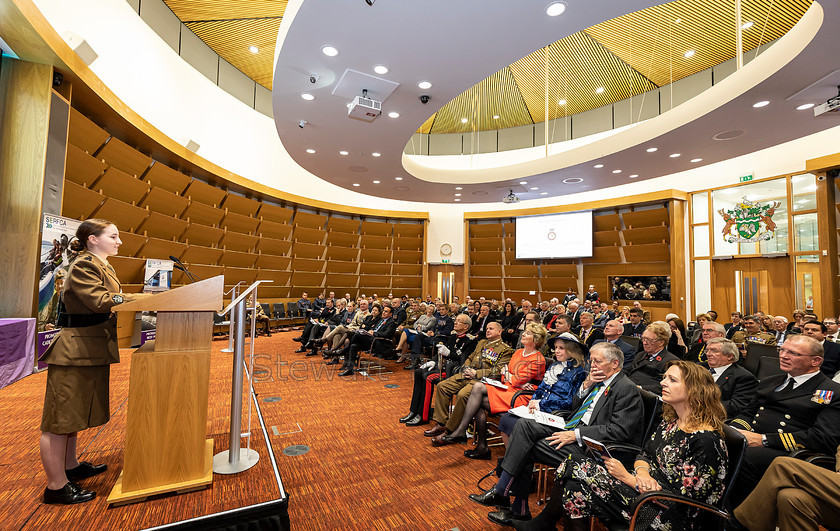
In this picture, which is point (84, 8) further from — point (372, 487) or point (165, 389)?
point (372, 487)

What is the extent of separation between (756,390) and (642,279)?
924 cm

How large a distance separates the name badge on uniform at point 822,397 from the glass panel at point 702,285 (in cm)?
892

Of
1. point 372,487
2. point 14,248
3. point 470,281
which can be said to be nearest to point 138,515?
point 372,487

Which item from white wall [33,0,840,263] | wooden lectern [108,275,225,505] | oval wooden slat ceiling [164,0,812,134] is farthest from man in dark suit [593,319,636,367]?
white wall [33,0,840,263]

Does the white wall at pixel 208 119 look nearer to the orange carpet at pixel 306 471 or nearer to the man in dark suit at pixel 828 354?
the orange carpet at pixel 306 471

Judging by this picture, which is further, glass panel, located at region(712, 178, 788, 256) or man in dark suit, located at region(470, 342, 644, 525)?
glass panel, located at region(712, 178, 788, 256)

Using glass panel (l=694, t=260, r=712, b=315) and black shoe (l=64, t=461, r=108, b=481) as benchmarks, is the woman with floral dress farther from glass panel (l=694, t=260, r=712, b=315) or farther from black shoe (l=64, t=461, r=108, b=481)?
glass panel (l=694, t=260, r=712, b=315)

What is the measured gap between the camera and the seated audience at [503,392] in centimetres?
304

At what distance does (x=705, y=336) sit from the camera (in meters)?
3.64

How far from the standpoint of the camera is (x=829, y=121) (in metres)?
5.39

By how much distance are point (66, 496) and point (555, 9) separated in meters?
4.90

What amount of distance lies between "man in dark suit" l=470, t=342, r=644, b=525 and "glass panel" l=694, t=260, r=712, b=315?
Answer: 935cm

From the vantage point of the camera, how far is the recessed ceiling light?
3347 millimetres

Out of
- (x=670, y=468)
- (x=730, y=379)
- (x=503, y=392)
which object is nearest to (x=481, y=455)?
(x=503, y=392)
